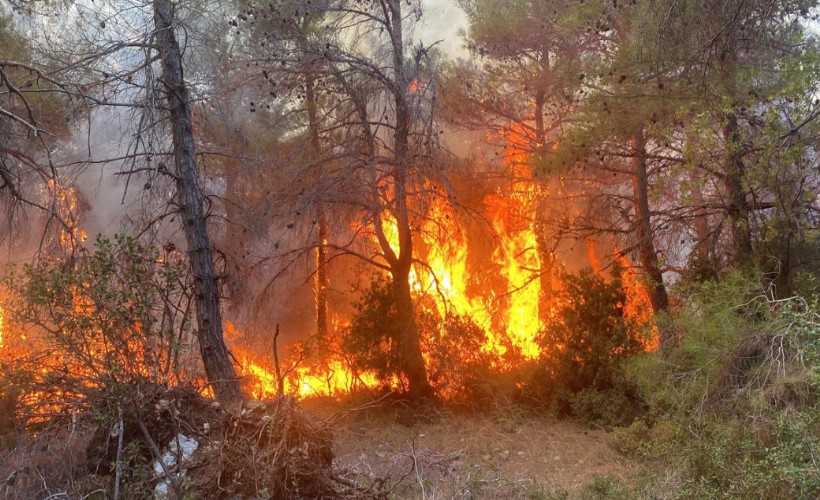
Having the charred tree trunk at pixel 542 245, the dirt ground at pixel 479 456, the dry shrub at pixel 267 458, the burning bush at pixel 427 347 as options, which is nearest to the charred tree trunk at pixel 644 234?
the charred tree trunk at pixel 542 245

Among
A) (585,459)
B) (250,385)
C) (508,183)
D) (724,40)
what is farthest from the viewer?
(508,183)

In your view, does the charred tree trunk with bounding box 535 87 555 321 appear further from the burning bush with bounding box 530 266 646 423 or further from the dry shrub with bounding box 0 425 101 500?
the dry shrub with bounding box 0 425 101 500

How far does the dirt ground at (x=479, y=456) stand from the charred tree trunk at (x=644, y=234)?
2.84 metres

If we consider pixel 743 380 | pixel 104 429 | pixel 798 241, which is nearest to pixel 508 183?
pixel 798 241

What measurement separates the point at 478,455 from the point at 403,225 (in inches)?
164

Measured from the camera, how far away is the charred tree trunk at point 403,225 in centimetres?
1117

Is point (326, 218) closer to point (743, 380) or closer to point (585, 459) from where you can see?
point (585, 459)

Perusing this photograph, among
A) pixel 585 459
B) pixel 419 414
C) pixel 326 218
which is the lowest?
pixel 585 459

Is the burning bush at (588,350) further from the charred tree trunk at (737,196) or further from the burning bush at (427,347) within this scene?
the charred tree trunk at (737,196)

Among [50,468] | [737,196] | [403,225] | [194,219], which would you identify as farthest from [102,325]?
[737,196]

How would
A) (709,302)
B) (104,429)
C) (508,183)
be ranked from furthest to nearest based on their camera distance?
(508,183) → (709,302) → (104,429)

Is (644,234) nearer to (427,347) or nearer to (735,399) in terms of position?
(427,347)

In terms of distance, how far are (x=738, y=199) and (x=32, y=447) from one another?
30.8 feet

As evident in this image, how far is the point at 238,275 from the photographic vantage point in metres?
10.2
